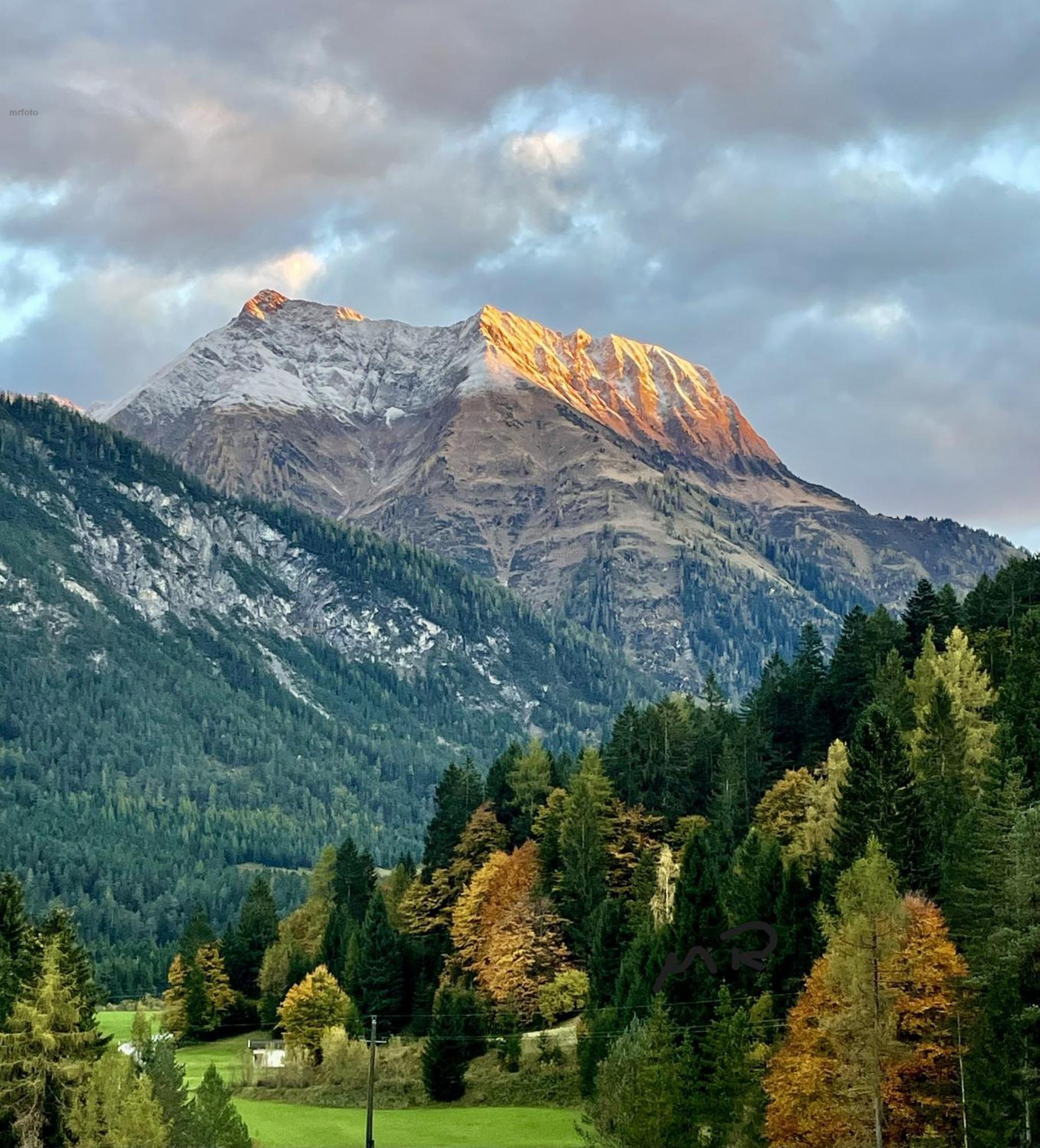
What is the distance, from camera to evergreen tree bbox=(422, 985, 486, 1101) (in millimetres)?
130000

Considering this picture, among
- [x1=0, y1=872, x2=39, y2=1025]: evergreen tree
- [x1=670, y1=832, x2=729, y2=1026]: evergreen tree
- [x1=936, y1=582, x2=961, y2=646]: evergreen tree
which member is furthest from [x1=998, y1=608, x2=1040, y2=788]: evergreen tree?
[x1=0, y1=872, x2=39, y2=1025]: evergreen tree

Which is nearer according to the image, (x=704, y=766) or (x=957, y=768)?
(x=957, y=768)

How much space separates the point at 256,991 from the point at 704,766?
2339 inches

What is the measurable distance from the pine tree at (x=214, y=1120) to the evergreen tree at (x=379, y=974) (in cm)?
5820

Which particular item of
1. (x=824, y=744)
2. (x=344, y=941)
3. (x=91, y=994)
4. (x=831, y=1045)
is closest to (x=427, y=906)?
(x=344, y=941)

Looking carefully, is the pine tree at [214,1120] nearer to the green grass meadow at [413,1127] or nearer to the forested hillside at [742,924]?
the green grass meadow at [413,1127]

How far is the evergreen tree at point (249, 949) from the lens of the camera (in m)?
190

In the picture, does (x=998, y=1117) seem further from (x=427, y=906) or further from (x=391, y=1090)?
(x=427, y=906)

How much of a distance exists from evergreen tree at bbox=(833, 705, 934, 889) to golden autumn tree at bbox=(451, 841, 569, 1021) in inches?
1765

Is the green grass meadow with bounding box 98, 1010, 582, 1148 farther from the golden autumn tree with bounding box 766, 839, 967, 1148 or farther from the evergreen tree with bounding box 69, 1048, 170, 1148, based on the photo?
the golden autumn tree with bounding box 766, 839, 967, 1148

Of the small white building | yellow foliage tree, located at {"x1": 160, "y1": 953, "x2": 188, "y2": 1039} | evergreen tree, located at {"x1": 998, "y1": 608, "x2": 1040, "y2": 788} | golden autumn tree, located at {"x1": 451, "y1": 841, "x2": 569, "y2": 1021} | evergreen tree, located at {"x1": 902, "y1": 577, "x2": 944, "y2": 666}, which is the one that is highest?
evergreen tree, located at {"x1": 902, "y1": 577, "x2": 944, "y2": 666}

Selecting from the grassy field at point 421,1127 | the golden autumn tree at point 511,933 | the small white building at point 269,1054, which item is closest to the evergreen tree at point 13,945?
the grassy field at point 421,1127

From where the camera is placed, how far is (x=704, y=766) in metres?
169

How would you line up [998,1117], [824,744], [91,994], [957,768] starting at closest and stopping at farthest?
[998,1117] → [91,994] → [957,768] → [824,744]
